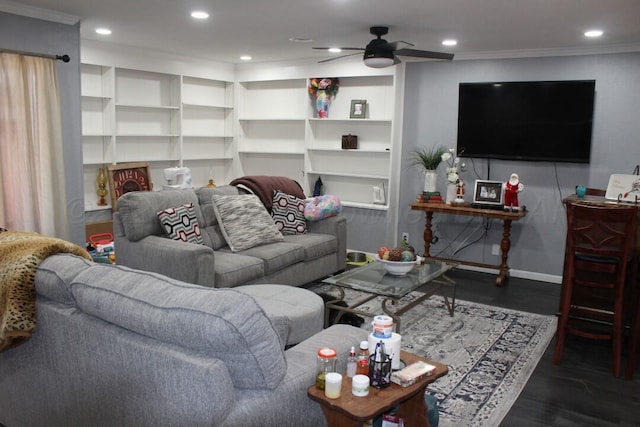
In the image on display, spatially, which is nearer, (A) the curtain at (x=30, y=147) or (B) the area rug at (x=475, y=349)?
(B) the area rug at (x=475, y=349)

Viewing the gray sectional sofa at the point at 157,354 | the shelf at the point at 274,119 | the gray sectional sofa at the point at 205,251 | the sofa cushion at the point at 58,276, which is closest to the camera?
the gray sectional sofa at the point at 157,354

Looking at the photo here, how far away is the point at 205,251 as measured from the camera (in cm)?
392

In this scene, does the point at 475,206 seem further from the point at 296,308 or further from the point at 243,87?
the point at 243,87

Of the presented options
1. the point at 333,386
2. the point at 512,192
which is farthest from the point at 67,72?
the point at 512,192

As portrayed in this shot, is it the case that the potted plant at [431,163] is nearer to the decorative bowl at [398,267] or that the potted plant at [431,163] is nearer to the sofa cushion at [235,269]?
the decorative bowl at [398,267]

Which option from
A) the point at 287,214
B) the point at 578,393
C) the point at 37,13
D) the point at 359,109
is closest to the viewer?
the point at 578,393

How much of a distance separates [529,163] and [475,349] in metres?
2.63

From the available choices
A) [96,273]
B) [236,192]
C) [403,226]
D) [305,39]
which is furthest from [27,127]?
[403,226]

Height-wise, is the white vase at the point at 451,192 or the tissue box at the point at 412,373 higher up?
the white vase at the point at 451,192

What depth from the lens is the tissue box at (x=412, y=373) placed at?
1.91 m

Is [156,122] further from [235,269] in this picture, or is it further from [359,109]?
[235,269]

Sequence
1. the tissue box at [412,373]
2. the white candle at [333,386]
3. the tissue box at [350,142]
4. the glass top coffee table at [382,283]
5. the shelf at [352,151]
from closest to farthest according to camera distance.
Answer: the white candle at [333,386] → the tissue box at [412,373] → the glass top coffee table at [382,283] → the shelf at [352,151] → the tissue box at [350,142]

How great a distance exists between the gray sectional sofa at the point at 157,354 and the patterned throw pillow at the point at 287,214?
305 cm

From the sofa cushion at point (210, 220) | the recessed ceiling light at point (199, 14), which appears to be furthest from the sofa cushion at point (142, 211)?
the recessed ceiling light at point (199, 14)
